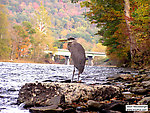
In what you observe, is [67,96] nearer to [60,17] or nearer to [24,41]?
[24,41]

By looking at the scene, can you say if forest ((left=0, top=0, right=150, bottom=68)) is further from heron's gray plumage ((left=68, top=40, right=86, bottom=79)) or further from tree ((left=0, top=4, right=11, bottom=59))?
heron's gray plumage ((left=68, top=40, right=86, bottom=79))

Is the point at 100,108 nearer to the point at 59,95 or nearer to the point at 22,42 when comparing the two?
the point at 59,95

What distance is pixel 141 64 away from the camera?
21594 mm

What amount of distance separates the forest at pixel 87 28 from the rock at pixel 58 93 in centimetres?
780

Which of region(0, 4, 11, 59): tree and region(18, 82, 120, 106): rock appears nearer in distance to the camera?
region(18, 82, 120, 106): rock

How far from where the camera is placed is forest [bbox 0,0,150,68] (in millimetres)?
19606

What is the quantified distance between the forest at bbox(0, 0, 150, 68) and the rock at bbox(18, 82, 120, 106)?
25.6ft

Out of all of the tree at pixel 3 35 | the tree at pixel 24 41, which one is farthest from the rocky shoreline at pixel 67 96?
the tree at pixel 24 41

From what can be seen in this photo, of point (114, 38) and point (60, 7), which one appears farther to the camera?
point (60, 7)

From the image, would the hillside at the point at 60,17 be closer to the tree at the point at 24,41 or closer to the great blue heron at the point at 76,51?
the tree at the point at 24,41

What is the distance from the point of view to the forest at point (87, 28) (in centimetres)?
1961

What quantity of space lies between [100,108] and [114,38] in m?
22.9

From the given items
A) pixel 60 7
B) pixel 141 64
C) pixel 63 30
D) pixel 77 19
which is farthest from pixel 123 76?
pixel 60 7

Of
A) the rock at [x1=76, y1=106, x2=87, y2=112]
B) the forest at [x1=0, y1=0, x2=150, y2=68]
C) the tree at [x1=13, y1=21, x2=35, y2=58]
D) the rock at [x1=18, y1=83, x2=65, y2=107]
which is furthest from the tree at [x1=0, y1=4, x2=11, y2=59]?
the rock at [x1=76, y1=106, x2=87, y2=112]
